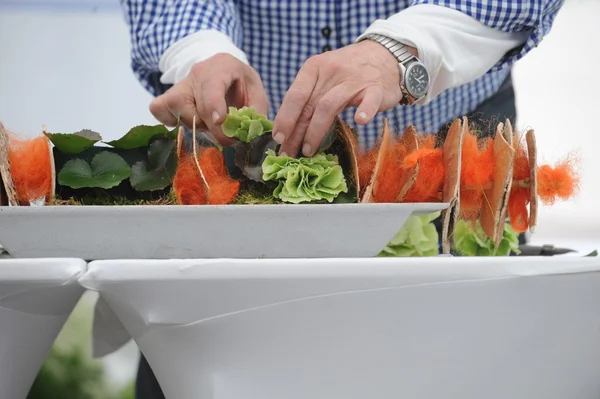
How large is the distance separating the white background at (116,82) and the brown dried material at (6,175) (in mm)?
1971

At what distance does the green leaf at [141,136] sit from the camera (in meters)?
0.57

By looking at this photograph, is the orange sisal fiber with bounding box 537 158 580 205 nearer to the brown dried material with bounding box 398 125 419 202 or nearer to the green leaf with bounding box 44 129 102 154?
the brown dried material with bounding box 398 125 419 202

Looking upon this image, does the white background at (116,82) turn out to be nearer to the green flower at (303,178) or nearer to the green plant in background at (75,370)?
the green plant in background at (75,370)

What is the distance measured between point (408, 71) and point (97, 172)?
1.17 feet

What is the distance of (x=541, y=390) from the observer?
18.4 inches

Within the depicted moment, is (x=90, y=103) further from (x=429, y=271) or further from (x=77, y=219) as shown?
(x=429, y=271)

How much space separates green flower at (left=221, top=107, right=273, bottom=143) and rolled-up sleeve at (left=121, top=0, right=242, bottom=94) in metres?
0.45

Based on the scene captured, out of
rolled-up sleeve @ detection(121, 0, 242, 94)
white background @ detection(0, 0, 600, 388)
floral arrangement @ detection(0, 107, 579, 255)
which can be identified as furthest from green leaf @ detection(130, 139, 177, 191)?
white background @ detection(0, 0, 600, 388)

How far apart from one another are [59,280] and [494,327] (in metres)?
0.28

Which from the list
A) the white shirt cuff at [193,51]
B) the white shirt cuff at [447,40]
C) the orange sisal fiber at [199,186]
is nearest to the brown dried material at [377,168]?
the orange sisal fiber at [199,186]

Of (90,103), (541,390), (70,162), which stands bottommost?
(90,103)

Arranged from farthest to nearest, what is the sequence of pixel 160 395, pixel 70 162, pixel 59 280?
pixel 160 395 → pixel 70 162 → pixel 59 280

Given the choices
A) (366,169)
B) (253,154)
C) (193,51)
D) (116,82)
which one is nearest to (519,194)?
(366,169)

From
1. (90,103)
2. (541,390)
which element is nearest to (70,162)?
(541,390)
